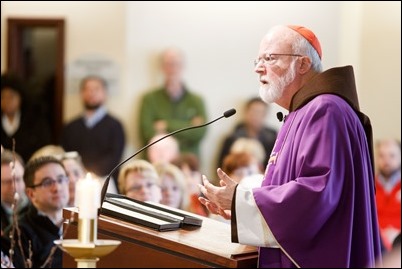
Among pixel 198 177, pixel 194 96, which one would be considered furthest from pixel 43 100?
pixel 198 177

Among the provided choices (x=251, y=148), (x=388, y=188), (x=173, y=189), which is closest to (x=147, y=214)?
(x=173, y=189)

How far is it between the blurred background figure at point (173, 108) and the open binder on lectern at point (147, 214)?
5777 millimetres

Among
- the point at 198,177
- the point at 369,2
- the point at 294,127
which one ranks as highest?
the point at 369,2

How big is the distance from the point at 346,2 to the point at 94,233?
25.5 feet

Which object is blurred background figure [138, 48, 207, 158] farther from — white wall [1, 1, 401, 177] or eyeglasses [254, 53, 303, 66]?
eyeglasses [254, 53, 303, 66]

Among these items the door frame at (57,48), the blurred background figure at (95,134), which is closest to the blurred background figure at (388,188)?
the blurred background figure at (95,134)

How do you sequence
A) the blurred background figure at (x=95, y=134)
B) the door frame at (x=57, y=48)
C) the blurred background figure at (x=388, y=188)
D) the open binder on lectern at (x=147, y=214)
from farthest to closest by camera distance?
the door frame at (x=57, y=48) → the blurred background figure at (x=95, y=134) → the blurred background figure at (x=388, y=188) → the open binder on lectern at (x=147, y=214)

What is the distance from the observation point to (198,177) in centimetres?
771

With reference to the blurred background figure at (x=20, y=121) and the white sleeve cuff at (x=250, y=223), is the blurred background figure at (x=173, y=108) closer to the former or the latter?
the blurred background figure at (x=20, y=121)

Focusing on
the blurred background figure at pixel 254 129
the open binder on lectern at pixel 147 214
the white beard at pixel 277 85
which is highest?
the white beard at pixel 277 85

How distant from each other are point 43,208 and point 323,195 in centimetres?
228

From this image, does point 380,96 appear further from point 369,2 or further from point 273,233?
point 273,233

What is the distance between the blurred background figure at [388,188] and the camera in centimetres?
731

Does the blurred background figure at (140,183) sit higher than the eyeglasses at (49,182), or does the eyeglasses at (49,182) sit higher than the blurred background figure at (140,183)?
the eyeglasses at (49,182)
